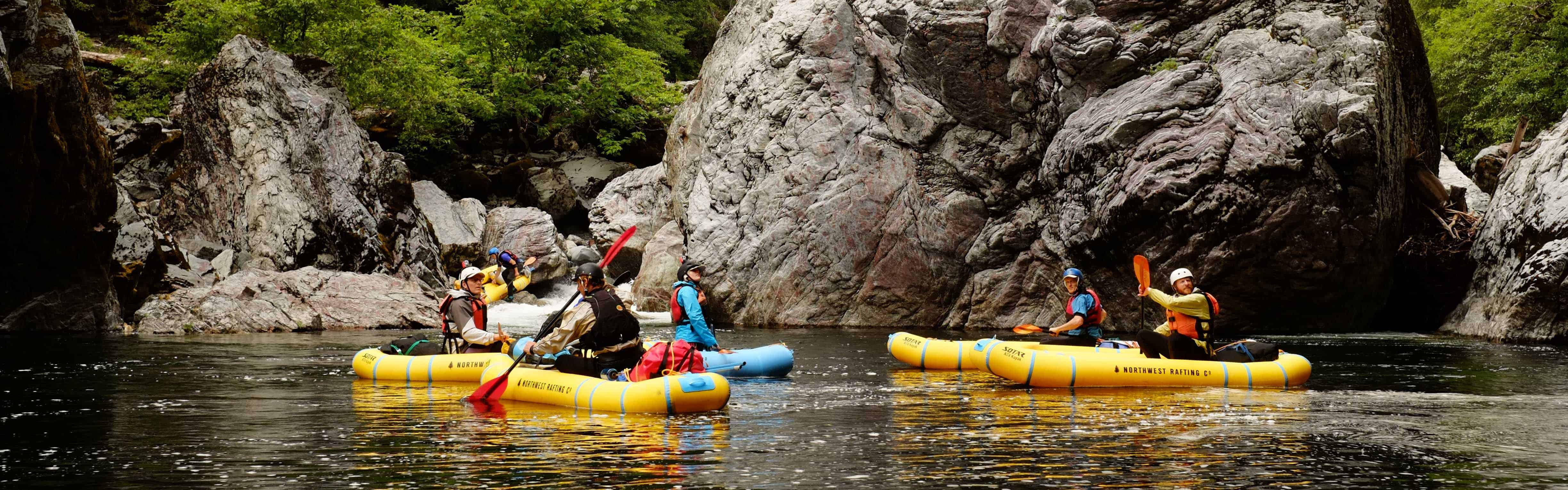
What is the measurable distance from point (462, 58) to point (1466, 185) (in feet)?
98.4

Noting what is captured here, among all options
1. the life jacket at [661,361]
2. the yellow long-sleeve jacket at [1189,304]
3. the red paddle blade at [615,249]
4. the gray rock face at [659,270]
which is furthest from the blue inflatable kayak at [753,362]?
the gray rock face at [659,270]

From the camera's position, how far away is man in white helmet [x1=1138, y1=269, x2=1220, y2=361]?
39.9 ft

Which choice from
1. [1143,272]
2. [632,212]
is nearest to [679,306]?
[1143,272]

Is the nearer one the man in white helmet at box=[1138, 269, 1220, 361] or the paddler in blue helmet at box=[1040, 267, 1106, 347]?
the man in white helmet at box=[1138, 269, 1220, 361]

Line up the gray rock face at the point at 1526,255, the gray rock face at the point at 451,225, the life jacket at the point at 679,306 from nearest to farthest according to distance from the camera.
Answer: the life jacket at the point at 679,306, the gray rock face at the point at 1526,255, the gray rock face at the point at 451,225

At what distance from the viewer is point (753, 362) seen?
13266mm

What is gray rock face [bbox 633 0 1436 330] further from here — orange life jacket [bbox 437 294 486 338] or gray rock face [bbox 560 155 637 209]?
orange life jacket [bbox 437 294 486 338]

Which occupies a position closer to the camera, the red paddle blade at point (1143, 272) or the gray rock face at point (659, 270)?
the red paddle blade at point (1143, 272)

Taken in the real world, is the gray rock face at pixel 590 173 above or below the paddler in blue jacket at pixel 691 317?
above

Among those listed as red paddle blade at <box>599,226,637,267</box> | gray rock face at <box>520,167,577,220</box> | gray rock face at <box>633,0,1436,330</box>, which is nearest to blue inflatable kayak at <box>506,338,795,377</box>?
red paddle blade at <box>599,226,637,267</box>

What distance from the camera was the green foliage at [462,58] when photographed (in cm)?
3244

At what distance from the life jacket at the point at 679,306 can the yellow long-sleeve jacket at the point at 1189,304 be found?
15.3 feet

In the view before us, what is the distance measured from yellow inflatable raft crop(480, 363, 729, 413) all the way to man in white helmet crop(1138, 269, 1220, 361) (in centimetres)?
489

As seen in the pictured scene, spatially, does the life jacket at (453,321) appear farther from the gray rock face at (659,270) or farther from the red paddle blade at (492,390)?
the gray rock face at (659,270)
